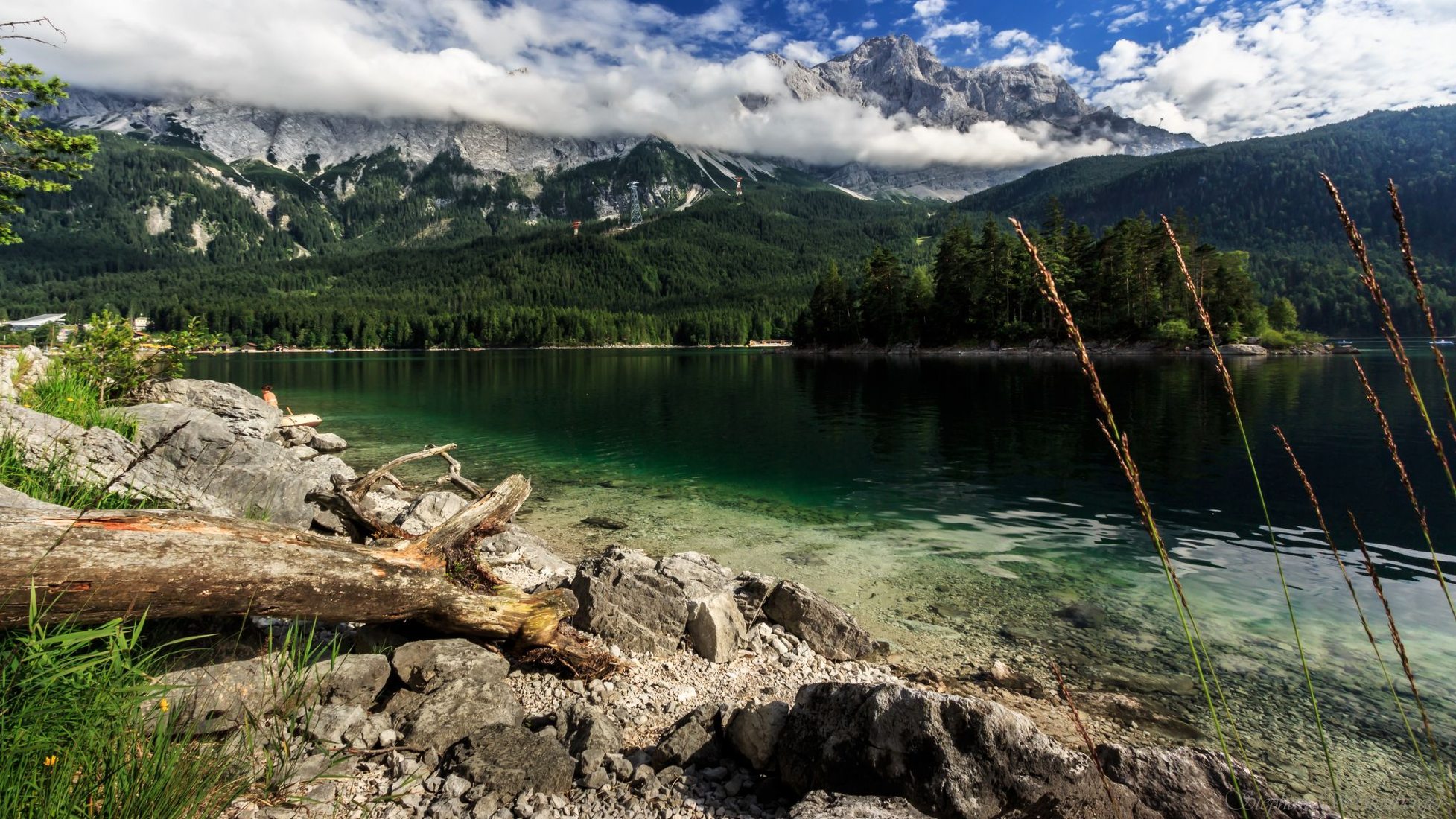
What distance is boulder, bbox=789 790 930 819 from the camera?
498cm

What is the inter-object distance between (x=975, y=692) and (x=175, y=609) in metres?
8.56

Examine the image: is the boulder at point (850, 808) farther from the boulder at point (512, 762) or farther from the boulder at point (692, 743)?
the boulder at point (512, 762)

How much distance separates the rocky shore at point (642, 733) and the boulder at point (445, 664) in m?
0.02

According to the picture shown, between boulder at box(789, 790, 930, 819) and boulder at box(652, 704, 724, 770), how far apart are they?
137 cm

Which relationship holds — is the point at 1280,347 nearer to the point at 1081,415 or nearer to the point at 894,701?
the point at 1081,415

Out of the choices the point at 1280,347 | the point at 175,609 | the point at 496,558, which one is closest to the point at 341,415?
the point at 496,558

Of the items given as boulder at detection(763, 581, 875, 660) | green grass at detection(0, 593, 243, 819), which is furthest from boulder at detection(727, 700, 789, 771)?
green grass at detection(0, 593, 243, 819)

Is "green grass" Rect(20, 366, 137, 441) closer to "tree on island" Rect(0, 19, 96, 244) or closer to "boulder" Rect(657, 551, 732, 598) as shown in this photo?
"tree on island" Rect(0, 19, 96, 244)

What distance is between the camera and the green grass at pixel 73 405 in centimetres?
1155

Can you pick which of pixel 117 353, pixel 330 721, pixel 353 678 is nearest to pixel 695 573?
pixel 353 678

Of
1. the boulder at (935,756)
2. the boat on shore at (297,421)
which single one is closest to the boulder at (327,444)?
the boat on shore at (297,421)

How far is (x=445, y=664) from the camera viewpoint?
284 inches

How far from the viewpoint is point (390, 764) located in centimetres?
603

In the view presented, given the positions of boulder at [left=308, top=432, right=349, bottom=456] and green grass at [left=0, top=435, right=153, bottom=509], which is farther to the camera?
boulder at [left=308, top=432, right=349, bottom=456]
